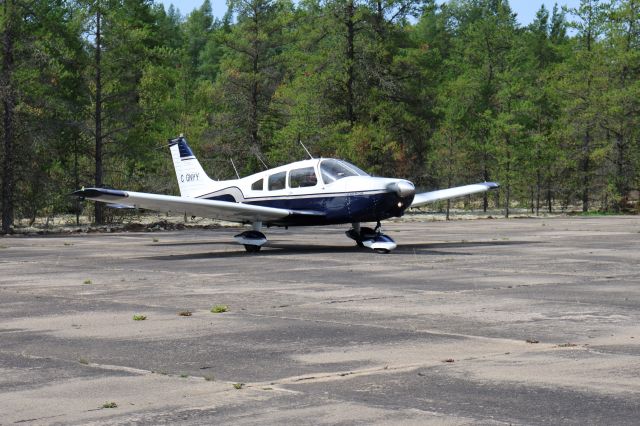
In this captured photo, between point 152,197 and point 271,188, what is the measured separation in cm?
360

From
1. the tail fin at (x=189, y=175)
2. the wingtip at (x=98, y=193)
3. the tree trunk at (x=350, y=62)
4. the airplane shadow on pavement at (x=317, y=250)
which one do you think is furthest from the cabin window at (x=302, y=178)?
the tree trunk at (x=350, y=62)

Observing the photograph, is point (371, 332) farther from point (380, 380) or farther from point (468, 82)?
point (468, 82)

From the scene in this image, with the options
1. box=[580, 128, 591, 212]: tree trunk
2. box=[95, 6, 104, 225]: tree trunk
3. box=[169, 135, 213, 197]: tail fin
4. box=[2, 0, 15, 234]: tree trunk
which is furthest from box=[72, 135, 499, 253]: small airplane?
box=[580, 128, 591, 212]: tree trunk

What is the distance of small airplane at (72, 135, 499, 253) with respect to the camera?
A: 23.8m

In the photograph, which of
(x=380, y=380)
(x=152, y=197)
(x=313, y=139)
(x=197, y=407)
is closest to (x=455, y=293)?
(x=380, y=380)

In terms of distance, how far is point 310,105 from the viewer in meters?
55.8

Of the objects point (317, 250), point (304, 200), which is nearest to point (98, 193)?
point (304, 200)

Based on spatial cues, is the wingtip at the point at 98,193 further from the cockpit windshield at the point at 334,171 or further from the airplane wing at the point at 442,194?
the airplane wing at the point at 442,194

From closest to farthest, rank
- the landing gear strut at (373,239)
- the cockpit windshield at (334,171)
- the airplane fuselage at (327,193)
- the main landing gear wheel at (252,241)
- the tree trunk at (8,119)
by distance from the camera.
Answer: the airplane fuselage at (327,193)
the landing gear strut at (373,239)
the cockpit windshield at (334,171)
the main landing gear wheel at (252,241)
the tree trunk at (8,119)

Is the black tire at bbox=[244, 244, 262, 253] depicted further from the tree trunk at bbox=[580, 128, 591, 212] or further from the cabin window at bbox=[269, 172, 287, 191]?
the tree trunk at bbox=[580, 128, 591, 212]

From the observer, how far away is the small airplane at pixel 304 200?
23781 mm

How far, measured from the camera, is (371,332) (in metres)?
11.2

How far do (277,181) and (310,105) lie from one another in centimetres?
3055

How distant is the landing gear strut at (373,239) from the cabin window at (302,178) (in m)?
1.67
